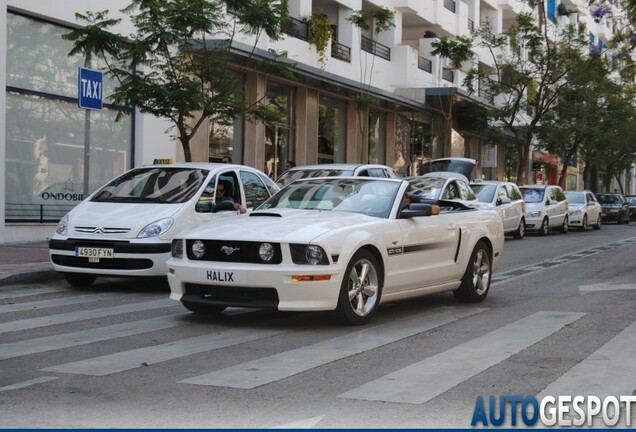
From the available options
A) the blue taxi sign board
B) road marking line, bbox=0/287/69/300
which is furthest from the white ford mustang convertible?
the blue taxi sign board

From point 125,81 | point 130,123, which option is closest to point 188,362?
point 125,81

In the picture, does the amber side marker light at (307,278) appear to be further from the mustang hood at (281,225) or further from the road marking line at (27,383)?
the road marking line at (27,383)

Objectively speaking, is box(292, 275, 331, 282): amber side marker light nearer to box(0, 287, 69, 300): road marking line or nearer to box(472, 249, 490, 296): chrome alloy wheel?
box(472, 249, 490, 296): chrome alloy wheel

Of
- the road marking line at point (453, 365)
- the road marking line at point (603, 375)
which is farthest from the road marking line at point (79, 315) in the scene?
the road marking line at point (603, 375)

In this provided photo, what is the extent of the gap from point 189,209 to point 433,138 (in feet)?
99.9

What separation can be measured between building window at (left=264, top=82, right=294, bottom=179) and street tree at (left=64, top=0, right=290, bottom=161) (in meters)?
9.99

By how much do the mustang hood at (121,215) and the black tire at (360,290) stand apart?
3.83 meters

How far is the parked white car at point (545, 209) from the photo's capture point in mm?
28656

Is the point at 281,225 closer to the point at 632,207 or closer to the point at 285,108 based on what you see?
the point at 285,108


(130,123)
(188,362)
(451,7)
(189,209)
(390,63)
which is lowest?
(188,362)

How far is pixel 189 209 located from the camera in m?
12.0

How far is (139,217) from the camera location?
38.0 ft

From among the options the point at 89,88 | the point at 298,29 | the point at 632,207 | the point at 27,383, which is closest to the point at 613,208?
the point at 632,207

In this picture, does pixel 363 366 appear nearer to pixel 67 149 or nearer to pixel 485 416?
pixel 485 416
